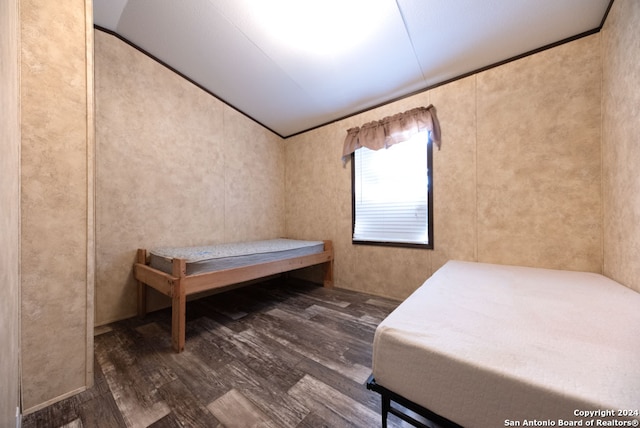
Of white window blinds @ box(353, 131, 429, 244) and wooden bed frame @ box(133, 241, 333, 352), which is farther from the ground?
white window blinds @ box(353, 131, 429, 244)

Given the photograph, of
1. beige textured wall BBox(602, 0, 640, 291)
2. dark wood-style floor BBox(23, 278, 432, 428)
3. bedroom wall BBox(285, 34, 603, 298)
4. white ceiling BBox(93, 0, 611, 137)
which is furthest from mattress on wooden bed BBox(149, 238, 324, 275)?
beige textured wall BBox(602, 0, 640, 291)

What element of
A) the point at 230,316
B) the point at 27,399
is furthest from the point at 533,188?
the point at 27,399

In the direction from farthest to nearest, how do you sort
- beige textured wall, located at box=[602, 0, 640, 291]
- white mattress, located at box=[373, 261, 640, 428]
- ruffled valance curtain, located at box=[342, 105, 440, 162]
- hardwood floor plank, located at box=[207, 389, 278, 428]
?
1. ruffled valance curtain, located at box=[342, 105, 440, 162]
2. beige textured wall, located at box=[602, 0, 640, 291]
3. hardwood floor plank, located at box=[207, 389, 278, 428]
4. white mattress, located at box=[373, 261, 640, 428]

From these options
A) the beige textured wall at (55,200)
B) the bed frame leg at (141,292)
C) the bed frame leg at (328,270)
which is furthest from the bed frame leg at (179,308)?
the bed frame leg at (328,270)

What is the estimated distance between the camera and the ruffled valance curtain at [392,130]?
7.07ft

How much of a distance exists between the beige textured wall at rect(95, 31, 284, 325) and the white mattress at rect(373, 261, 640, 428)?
2.33m

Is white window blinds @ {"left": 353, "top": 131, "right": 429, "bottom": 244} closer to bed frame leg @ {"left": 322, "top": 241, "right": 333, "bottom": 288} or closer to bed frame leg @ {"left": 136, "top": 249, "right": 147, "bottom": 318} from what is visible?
bed frame leg @ {"left": 322, "top": 241, "right": 333, "bottom": 288}

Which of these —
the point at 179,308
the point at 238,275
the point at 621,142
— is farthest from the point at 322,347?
the point at 621,142

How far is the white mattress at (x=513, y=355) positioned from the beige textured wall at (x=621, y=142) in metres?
0.34

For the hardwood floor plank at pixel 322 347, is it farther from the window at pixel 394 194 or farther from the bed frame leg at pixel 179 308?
the window at pixel 394 194

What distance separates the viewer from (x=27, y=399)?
101 centimetres

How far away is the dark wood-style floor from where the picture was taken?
99 centimetres

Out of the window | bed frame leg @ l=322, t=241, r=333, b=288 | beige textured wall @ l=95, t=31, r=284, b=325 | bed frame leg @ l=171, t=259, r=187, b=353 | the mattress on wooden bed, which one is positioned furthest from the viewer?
bed frame leg @ l=322, t=241, r=333, b=288

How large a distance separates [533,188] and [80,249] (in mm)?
3057
